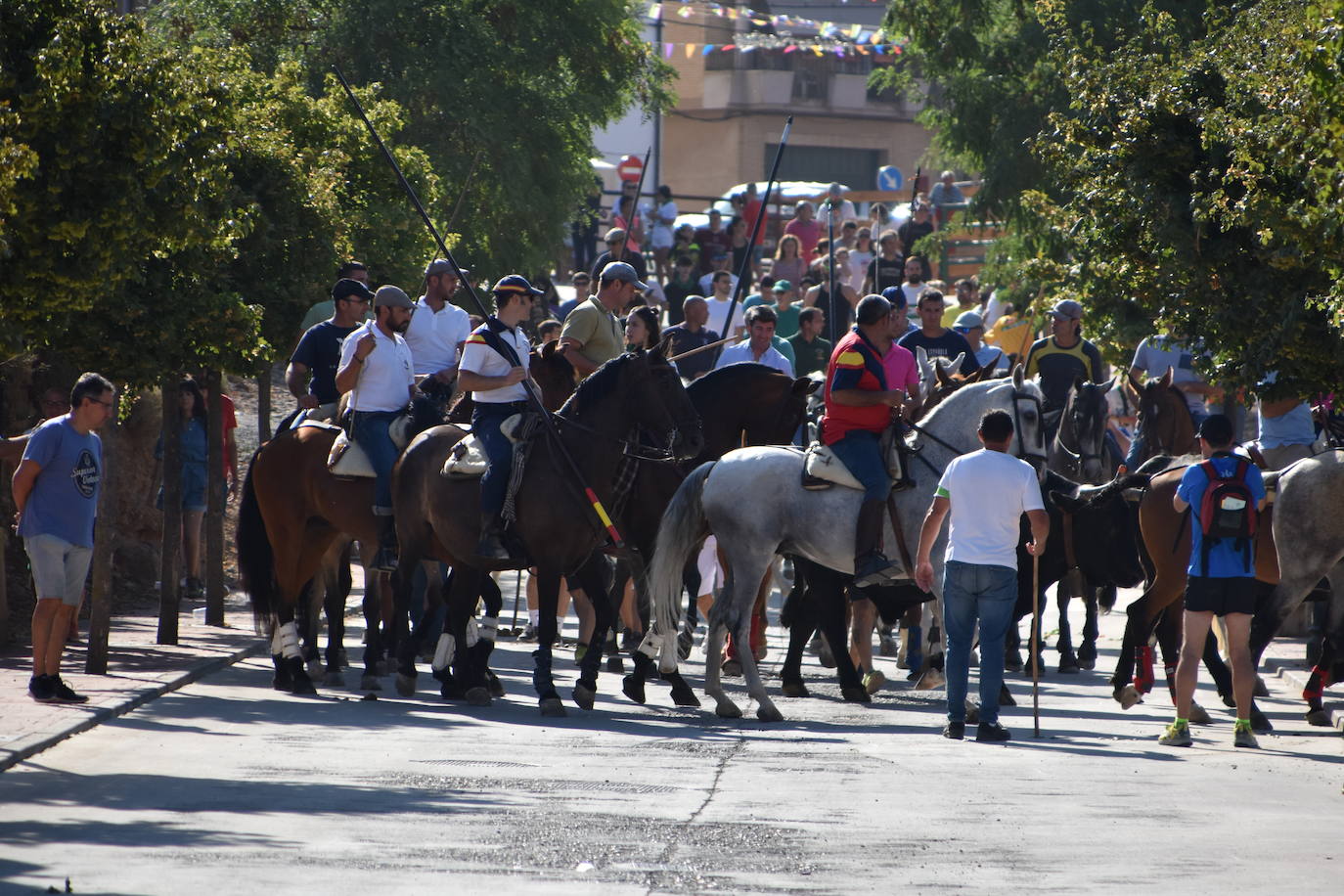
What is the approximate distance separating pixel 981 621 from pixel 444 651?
12.4 feet

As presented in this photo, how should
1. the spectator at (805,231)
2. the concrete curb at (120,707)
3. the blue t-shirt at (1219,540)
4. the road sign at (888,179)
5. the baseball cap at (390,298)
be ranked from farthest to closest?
the road sign at (888,179)
the spectator at (805,231)
the baseball cap at (390,298)
the blue t-shirt at (1219,540)
the concrete curb at (120,707)

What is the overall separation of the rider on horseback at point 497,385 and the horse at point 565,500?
16 cm

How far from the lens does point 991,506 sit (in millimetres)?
12172

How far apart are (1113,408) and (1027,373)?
6671 millimetres

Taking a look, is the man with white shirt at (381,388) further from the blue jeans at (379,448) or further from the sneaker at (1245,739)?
the sneaker at (1245,739)

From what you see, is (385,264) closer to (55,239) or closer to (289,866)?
(55,239)

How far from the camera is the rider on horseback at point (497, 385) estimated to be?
43.6 ft

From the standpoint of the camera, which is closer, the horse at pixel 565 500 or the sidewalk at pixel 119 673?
the sidewalk at pixel 119 673

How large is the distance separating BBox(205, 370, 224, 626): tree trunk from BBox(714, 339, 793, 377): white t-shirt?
15.4ft

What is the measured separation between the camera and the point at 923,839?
28.9 feet

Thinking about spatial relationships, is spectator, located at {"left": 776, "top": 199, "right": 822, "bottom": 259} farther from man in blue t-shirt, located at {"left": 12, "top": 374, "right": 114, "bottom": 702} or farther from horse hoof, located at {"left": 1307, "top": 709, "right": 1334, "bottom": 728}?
man in blue t-shirt, located at {"left": 12, "top": 374, "right": 114, "bottom": 702}

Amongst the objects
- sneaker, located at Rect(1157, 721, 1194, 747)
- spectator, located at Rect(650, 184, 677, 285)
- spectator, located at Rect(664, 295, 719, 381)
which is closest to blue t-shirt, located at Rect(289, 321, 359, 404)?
spectator, located at Rect(664, 295, 719, 381)

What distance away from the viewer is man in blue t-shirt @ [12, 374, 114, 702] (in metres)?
12.8

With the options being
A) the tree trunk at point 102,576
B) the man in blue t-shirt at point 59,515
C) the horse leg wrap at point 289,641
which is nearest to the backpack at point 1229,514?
the horse leg wrap at point 289,641
